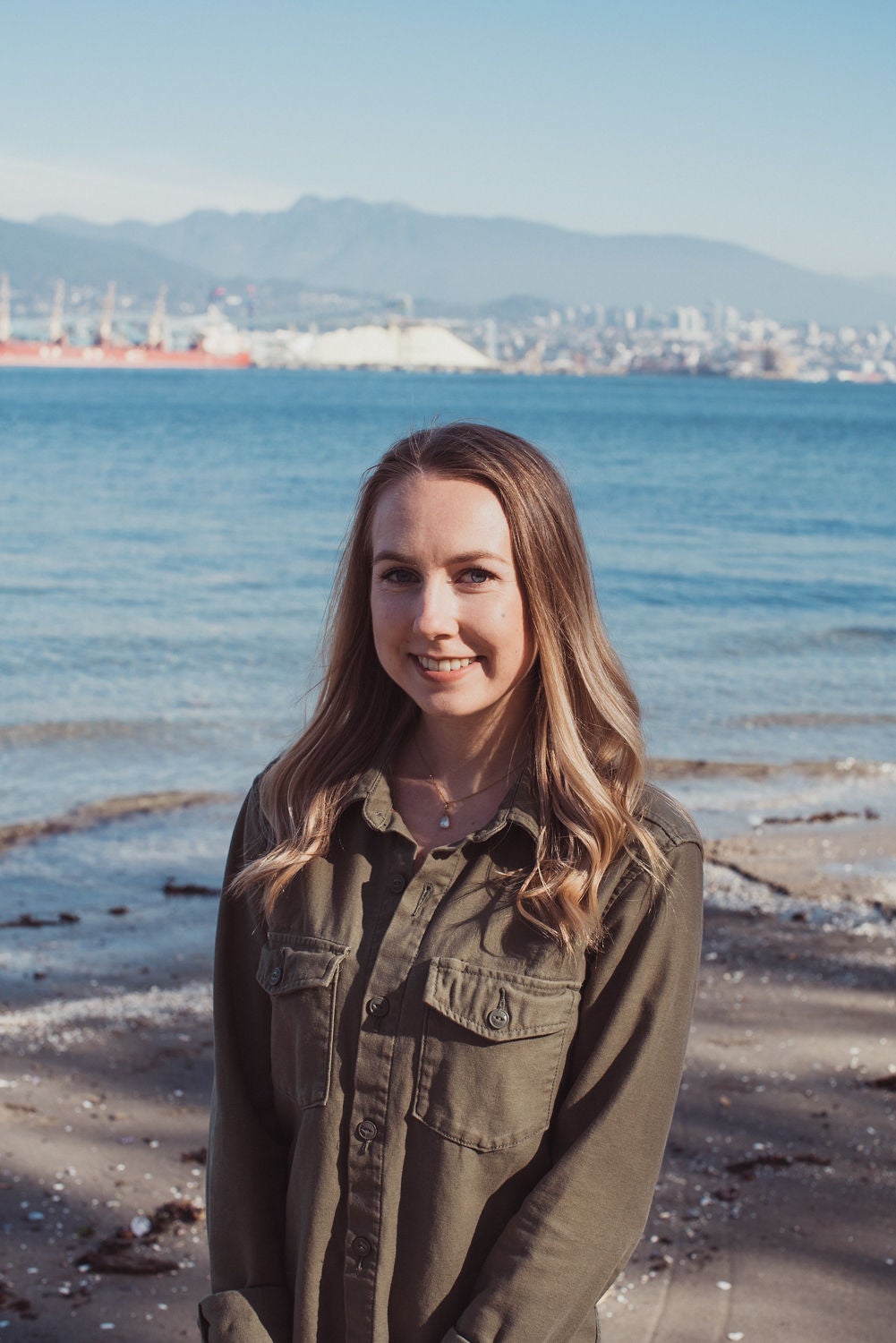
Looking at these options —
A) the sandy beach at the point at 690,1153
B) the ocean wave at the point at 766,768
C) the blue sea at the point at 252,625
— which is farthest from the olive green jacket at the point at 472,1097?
the ocean wave at the point at 766,768

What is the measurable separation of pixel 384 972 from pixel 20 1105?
3184mm

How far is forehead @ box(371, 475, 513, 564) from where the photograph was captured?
1995 mm

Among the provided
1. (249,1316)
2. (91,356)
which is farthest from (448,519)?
(91,356)

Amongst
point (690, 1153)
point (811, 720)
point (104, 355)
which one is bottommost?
point (690, 1153)

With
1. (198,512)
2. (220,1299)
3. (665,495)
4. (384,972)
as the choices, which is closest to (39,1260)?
(220,1299)

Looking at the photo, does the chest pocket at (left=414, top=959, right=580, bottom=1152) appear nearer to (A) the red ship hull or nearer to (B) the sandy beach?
(B) the sandy beach

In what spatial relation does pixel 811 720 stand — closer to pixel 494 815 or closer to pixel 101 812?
pixel 101 812

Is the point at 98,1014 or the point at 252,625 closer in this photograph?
the point at 98,1014

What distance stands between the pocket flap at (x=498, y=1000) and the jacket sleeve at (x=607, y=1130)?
0.05 m

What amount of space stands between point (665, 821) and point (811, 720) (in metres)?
10.1

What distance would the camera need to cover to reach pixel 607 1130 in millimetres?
1856

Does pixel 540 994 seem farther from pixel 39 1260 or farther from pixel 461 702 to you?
pixel 39 1260

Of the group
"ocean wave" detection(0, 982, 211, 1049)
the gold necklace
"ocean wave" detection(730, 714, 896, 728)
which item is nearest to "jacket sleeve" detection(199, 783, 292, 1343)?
the gold necklace

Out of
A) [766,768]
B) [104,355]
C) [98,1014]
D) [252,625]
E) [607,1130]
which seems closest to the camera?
[607,1130]
